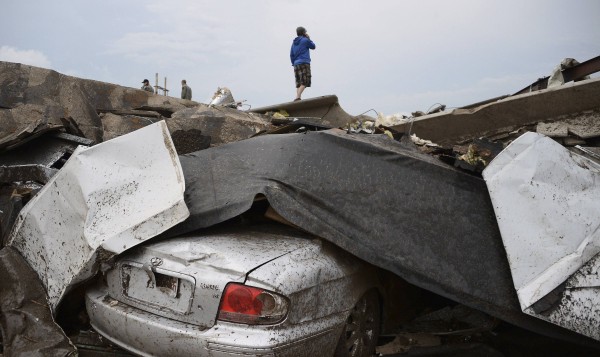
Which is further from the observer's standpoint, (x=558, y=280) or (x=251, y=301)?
(x=558, y=280)

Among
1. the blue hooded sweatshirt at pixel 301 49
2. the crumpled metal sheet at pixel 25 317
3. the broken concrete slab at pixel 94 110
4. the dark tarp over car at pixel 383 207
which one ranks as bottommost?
the crumpled metal sheet at pixel 25 317

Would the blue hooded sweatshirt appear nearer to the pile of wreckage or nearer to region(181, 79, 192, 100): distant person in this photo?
the pile of wreckage

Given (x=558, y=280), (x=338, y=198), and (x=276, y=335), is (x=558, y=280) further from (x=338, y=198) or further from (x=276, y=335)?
(x=276, y=335)

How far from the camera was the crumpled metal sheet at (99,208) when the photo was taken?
3.11 meters

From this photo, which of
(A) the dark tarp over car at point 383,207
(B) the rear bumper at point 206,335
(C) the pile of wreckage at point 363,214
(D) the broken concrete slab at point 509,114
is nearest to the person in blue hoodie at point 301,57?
(D) the broken concrete slab at point 509,114

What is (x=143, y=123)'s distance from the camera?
6.22m

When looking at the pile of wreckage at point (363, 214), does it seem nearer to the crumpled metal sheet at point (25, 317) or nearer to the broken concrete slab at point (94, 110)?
the crumpled metal sheet at point (25, 317)

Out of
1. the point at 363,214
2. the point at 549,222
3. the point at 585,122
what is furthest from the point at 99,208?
the point at 585,122

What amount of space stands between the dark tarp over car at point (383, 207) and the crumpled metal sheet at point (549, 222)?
0.42 feet

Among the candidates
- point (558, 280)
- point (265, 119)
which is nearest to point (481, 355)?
point (558, 280)

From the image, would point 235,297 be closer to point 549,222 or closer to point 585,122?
point 549,222

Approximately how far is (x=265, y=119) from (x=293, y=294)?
15.3 feet

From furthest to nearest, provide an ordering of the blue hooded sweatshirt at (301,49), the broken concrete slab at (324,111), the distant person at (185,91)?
the distant person at (185,91) → the blue hooded sweatshirt at (301,49) → the broken concrete slab at (324,111)

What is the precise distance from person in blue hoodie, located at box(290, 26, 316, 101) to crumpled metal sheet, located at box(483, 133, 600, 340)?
7436 mm
